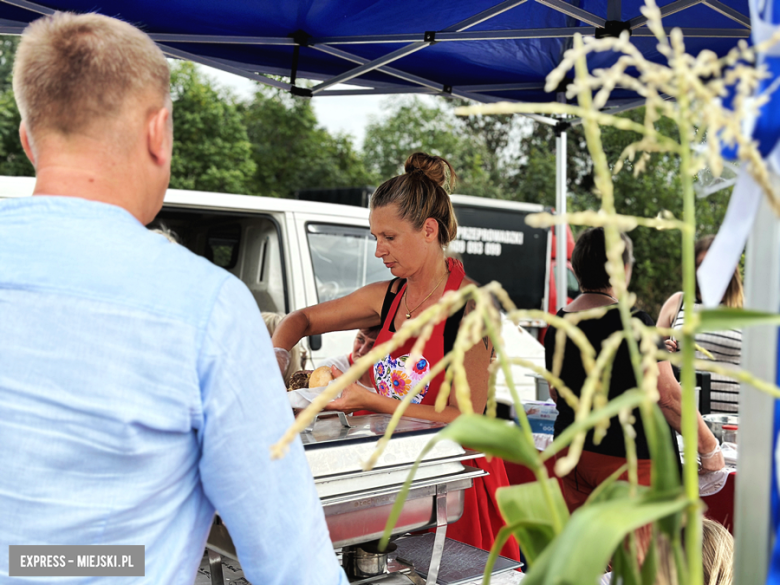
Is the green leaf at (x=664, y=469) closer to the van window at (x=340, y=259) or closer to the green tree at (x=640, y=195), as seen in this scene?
the van window at (x=340, y=259)

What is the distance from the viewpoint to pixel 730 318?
1.72 ft

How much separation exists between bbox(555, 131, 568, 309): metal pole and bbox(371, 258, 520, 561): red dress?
238 centimetres

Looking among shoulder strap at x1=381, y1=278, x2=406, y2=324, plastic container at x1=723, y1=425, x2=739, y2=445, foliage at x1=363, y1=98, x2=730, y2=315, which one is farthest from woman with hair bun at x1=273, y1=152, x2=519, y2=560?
foliage at x1=363, y1=98, x2=730, y2=315

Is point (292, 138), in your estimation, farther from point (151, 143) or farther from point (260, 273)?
point (151, 143)

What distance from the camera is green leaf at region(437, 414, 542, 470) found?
51 cm

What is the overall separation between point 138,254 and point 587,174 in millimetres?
13778

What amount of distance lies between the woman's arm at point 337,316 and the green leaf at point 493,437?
196 cm

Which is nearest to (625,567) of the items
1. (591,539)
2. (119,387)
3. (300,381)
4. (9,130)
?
(591,539)

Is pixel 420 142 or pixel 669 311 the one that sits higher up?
pixel 420 142

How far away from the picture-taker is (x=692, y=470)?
1.79ft

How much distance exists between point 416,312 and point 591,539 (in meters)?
1.86

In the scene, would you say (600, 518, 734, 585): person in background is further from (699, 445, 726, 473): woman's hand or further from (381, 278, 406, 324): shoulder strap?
(381, 278, 406, 324): shoulder strap

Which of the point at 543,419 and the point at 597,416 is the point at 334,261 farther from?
the point at 597,416

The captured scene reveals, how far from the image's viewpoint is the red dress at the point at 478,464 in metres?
1.97
